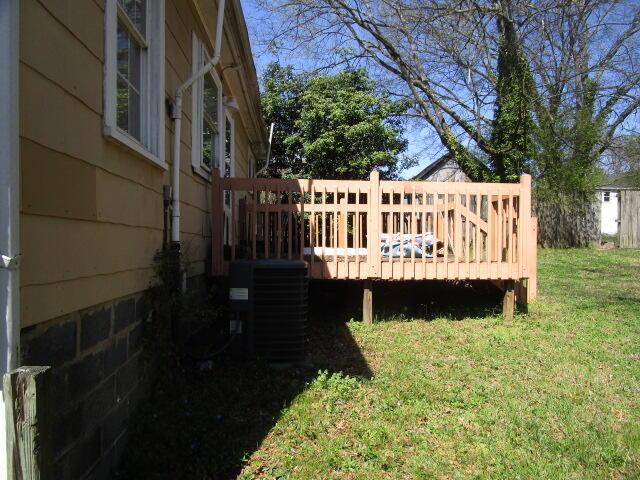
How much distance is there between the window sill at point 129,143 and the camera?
2.62 m

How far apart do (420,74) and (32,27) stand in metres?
16.9

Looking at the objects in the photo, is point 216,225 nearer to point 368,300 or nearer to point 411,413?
point 368,300

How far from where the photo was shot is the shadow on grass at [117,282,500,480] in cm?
285

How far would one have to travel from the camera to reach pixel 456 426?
3.43 metres

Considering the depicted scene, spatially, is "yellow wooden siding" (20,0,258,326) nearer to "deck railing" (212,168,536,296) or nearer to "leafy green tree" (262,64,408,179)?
"deck railing" (212,168,536,296)

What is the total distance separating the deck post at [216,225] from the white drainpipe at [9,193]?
13.7 ft

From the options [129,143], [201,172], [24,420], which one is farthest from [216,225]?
[24,420]

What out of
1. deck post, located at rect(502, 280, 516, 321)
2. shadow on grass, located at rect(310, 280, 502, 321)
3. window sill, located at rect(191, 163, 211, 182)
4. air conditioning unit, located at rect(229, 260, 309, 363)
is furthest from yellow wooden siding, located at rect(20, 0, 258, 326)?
deck post, located at rect(502, 280, 516, 321)

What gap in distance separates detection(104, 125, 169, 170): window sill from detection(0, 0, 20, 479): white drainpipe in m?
0.94

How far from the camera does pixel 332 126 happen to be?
19.9 metres

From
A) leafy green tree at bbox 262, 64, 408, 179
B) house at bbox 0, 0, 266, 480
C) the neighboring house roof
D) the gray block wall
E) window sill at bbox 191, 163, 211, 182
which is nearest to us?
house at bbox 0, 0, 266, 480

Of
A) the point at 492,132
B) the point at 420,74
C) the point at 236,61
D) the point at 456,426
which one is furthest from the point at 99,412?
the point at 420,74

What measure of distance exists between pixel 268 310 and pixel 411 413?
1.52m

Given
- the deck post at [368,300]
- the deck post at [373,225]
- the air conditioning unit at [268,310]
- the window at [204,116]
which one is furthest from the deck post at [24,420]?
the deck post at [368,300]
